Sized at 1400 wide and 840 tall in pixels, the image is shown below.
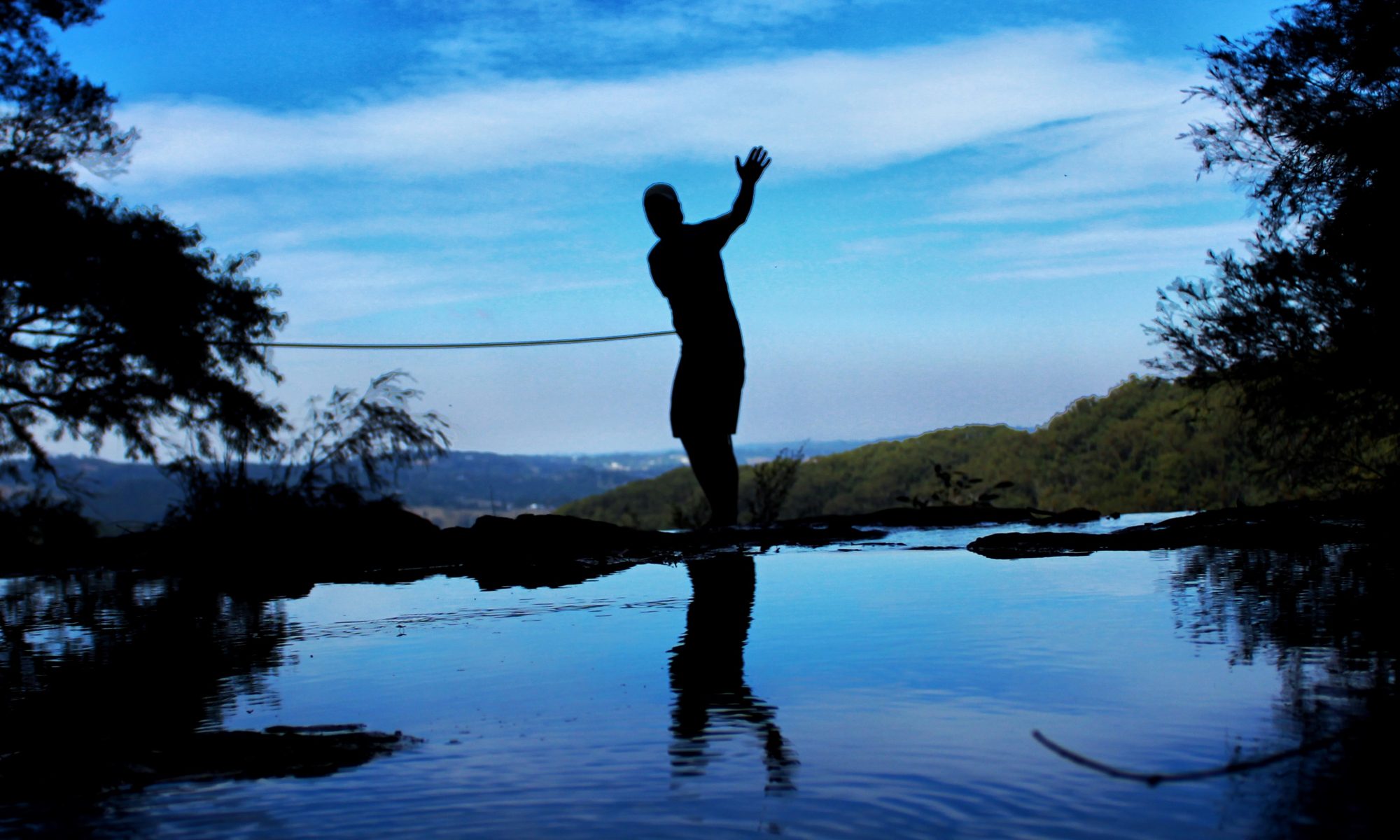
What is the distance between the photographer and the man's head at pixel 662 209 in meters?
8.45

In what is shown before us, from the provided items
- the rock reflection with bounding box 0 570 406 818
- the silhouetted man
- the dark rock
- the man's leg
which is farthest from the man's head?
the dark rock

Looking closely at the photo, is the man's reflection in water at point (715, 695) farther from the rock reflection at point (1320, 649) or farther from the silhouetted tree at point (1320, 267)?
the silhouetted tree at point (1320, 267)

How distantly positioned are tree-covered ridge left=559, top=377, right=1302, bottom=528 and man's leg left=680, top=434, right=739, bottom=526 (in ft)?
55.6

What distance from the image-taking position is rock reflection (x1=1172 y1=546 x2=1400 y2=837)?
1.59 m

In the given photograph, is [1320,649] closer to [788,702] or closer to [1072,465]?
[788,702]

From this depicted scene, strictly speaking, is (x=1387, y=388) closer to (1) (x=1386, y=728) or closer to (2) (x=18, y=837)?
(1) (x=1386, y=728)

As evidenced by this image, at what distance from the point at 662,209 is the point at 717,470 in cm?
186

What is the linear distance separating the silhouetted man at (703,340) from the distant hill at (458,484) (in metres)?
1.58

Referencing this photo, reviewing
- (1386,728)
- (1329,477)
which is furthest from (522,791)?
(1329,477)

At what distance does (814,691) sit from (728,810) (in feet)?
2.87

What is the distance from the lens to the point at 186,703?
9.05ft

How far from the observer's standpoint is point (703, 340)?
860 cm

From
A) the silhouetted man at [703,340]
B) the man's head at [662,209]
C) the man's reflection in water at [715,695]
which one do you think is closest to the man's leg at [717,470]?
the silhouetted man at [703,340]

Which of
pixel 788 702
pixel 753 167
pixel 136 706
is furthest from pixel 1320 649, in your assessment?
pixel 753 167
